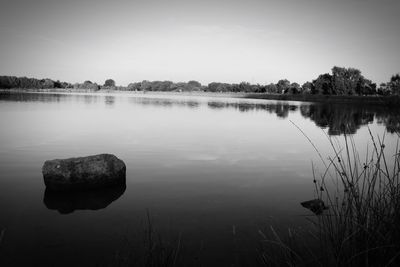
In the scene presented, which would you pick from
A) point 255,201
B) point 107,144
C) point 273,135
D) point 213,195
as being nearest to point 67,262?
point 213,195

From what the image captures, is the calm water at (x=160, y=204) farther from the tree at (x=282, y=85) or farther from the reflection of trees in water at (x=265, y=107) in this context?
the tree at (x=282, y=85)

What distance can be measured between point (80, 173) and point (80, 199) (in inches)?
37.4

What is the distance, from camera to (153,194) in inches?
358

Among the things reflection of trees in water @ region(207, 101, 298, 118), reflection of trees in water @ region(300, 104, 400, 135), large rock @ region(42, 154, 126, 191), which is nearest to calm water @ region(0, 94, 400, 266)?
reflection of trees in water @ region(300, 104, 400, 135)

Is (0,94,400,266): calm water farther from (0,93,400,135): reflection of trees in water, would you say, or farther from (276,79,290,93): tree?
(276,79,290,93): tree

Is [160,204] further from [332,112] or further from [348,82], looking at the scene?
[348,82]

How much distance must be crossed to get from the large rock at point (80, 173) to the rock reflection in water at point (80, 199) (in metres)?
0.23

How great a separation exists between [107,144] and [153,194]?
9490mm

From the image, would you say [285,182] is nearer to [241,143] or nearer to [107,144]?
[241,143]

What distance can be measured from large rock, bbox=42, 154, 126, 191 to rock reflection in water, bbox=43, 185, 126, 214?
0.75 ft

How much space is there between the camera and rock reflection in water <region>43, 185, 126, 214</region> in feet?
Result: 26.0

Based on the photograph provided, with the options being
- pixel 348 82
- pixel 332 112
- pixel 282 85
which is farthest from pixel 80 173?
pixel 282 85

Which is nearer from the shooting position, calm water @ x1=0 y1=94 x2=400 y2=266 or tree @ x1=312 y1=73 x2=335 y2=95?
calm water @ x1=0 y1=94 x2=400 y2=266

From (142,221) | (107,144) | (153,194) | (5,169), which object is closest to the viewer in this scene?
(142,221)
